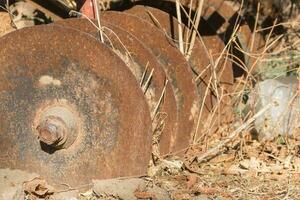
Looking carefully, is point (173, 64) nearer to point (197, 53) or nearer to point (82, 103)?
point (197, 53)

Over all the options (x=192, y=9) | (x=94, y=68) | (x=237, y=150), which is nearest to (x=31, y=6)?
(x=192, y=9)

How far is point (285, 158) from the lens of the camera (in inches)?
259

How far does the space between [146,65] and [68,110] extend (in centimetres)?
78

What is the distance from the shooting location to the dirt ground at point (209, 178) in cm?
561

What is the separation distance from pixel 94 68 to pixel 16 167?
109 cm

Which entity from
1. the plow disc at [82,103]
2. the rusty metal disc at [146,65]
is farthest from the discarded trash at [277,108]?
the rusty metal disc at [146,65]

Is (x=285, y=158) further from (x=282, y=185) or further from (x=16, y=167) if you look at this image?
(x=16, y=167)

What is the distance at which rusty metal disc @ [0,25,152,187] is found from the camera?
558cm

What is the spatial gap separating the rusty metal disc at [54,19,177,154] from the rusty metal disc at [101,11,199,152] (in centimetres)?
38

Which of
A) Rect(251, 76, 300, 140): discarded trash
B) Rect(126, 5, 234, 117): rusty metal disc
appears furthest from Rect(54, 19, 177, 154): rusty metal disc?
Rect(251, 76, 300, 140): discarded trash

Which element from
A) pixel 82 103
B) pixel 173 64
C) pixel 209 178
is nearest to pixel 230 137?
pixel 209 178

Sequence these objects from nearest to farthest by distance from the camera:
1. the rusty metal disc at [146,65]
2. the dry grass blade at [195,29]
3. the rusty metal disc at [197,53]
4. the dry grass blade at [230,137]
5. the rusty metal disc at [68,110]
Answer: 1. the rusty metal disc at [68,110]
2. the rusty metal disc at [146,65]
3. the dry grass blade at [230,137]
4. the dry grass blade at [195,29]
5. the rusty metal disc at [197,53]

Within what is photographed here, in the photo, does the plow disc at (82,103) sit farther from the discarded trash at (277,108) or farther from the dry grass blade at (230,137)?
the discarded trash at (277,108)

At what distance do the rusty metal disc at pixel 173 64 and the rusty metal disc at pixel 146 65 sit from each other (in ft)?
1.23
